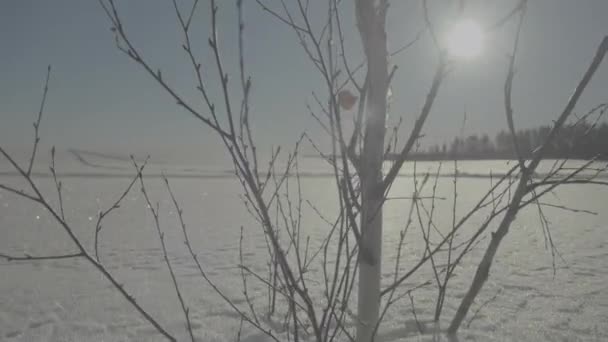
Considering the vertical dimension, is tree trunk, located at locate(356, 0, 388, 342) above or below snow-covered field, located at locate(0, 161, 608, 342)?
above

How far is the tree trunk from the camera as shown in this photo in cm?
96

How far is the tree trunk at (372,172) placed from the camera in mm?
959

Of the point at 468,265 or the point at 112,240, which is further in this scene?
the point at 112,240

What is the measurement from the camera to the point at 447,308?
2594 mm

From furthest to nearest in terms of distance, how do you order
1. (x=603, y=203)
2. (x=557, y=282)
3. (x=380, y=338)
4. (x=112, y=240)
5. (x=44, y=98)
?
(x=603, y=203) < (x=112, y=240) < (x=557, y=282) < (x=380, y=338) < (x=44, y=98)

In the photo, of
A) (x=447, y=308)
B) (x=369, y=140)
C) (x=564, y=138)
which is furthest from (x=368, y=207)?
(x=447, y=308)

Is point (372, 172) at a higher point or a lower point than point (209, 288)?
higher

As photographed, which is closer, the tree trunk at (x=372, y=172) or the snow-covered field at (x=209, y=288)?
the tree trunk at (x=372, y=172)

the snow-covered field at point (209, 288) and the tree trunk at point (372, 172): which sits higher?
the tree trunk at point (372, 172)

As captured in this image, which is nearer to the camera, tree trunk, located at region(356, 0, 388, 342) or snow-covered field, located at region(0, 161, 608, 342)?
tree trunk, located at region(356, 0, 388, 342)

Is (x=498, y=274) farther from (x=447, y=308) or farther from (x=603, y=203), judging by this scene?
(x=603, y=203)

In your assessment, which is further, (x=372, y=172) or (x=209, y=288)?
(x=209, y=288)

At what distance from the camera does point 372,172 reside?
1003 mm

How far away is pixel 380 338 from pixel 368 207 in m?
1.47
